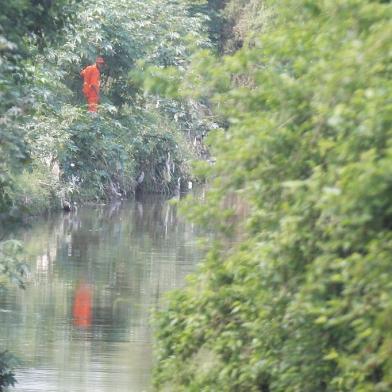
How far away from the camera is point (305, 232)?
7074mm

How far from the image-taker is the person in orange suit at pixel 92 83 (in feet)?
114

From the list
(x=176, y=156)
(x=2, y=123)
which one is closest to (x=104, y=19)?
(x=176, y=156)

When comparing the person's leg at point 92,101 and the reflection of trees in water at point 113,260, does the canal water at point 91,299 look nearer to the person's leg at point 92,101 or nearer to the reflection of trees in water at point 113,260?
the reflection of trees in water at point 113,260

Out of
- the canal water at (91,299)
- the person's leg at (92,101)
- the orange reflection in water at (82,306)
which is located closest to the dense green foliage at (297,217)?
the canal water at (91,299)

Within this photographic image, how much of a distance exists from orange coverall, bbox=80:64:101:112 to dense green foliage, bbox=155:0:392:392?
25.7 meters

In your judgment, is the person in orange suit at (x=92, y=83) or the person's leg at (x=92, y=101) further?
the person's leg at (x=92, y=101)

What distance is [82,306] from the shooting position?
18219 millimetres

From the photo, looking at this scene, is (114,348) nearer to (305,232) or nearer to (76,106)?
(305,232)

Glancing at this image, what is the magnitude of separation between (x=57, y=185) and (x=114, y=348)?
16435mm

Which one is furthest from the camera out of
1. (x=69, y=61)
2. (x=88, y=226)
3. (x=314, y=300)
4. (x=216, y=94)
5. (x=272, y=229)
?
(x=69, y=61)

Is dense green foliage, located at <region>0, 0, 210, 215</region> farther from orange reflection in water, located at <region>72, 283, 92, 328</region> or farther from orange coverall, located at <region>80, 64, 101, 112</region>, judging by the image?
orange reflection in water, located at <region>72, 283, 92, 328</region>

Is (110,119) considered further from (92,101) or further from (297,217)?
(297,217)

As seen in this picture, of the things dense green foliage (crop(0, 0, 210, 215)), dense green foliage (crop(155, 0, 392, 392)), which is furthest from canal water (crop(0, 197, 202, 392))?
dense green foliage (crop(0, 0, 210, 215))

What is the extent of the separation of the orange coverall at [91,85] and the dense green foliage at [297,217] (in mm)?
25710
